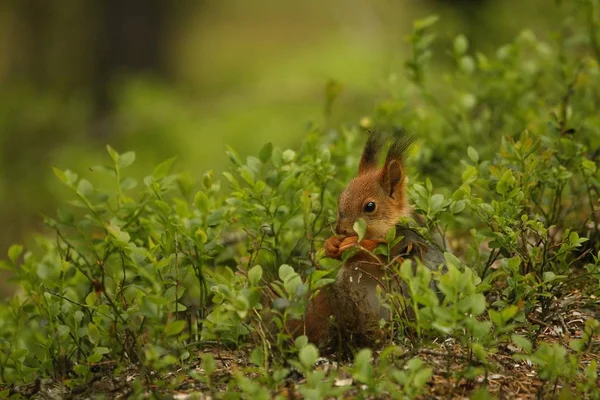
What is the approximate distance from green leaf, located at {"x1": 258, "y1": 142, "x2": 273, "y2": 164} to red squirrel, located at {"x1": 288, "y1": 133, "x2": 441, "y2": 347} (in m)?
0.33

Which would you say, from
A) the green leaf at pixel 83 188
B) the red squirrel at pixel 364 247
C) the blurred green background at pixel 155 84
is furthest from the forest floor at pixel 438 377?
the blurred green background at pixel 155 84

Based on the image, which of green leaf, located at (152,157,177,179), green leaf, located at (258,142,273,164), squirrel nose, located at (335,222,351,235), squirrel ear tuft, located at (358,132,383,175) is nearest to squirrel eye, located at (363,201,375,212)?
squirrel nose, located at (335,222,351,235)

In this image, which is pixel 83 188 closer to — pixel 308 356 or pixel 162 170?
pixel 162 170

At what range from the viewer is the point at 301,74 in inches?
535

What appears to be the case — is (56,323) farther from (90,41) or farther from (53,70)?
(53,70)

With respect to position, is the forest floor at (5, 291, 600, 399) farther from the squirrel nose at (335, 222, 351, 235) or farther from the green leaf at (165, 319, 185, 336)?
the squirrel nose at (335, 222, 351, 235)

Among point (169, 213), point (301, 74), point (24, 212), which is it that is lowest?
point (24, 212)

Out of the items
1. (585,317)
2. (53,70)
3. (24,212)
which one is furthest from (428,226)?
(53,70)

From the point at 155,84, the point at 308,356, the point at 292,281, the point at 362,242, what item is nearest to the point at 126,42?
the point at 155,84

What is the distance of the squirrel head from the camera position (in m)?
3.44

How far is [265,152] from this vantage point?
3379 millimetres

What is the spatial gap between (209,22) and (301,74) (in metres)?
11.8

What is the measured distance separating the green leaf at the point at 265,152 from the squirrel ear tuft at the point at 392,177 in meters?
0.45

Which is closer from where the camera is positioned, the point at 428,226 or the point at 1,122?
the point at 428,226
